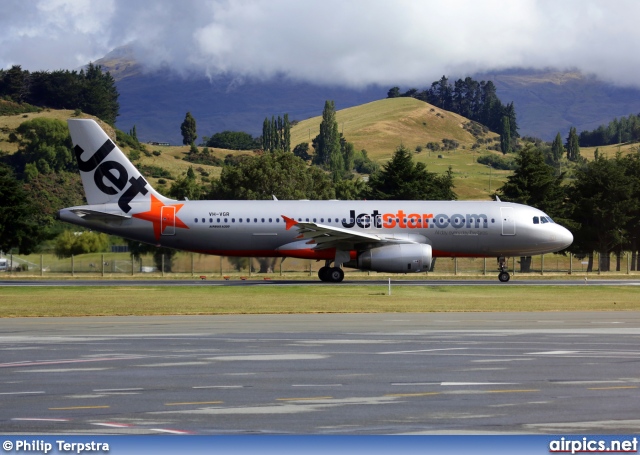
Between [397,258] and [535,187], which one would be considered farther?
[535,187]

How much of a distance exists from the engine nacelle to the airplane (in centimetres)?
57

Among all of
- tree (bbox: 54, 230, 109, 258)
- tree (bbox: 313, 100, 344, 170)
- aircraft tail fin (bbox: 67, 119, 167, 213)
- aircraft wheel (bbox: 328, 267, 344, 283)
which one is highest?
tree (bbox: 313, 100, 344, 170)

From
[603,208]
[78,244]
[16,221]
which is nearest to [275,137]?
[603,208]

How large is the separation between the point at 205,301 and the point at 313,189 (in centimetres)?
4720

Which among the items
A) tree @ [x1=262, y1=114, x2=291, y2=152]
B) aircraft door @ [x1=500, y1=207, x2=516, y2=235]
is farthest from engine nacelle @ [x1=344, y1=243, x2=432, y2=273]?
tree @ [x1=262, y1=114, x2=291, y2=152]

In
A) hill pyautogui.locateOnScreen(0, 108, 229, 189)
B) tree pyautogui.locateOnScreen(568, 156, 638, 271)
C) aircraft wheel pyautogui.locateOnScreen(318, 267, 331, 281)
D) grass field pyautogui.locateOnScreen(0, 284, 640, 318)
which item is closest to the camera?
grass field pyautogui.locateOnScreen(0, 284, 640, 318)

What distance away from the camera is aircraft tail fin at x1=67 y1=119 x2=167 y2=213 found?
151 ft

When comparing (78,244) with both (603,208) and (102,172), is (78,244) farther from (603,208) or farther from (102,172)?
(603,208)

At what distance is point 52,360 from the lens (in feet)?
57.2

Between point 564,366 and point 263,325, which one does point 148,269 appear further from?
point 564,366

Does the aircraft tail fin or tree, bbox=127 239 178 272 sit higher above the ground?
the aircraft tail fin

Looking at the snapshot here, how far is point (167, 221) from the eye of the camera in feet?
149

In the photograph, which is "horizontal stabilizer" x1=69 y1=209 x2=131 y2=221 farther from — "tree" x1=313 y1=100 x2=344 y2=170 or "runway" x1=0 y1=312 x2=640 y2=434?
"tree" x1=313 y1=100 x2=344 y2=170

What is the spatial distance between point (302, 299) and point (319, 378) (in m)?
19.8
